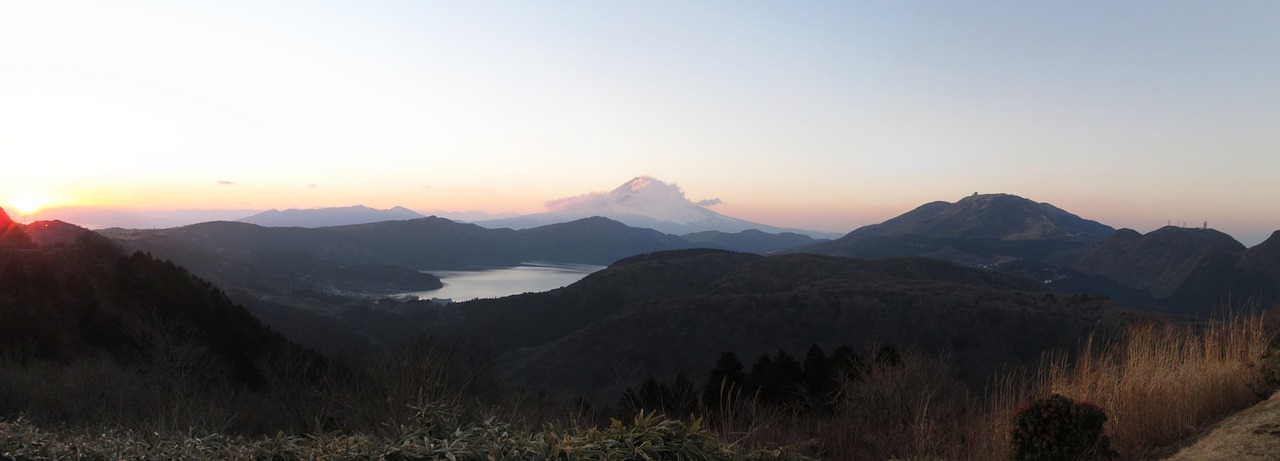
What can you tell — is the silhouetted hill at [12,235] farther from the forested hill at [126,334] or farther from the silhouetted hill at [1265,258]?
the silhouetted hill at [1265,258]

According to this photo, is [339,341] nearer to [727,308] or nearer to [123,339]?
[123,339]

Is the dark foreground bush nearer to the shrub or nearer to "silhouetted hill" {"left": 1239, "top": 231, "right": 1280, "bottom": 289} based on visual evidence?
the shrub

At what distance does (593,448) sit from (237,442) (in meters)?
1.49

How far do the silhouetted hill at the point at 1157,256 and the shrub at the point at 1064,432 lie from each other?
562ft

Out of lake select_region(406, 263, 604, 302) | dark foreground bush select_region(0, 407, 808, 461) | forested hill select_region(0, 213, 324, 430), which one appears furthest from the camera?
lake select_region(406, 263, 604, 302)

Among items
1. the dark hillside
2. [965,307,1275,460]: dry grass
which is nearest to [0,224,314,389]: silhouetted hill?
[965,307,1275,460]: dry grass

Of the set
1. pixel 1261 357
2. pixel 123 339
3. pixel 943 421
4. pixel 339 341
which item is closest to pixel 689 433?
pixel 943 421

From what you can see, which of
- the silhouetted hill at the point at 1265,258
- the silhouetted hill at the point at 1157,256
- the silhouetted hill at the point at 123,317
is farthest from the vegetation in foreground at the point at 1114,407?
the silhouetted hill at the point at 1157,256

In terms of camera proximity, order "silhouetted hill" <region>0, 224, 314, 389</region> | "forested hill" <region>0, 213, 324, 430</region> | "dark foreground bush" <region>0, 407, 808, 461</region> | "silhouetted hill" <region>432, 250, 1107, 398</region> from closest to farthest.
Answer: "dark foreground bush" <region>0, 407, 808, 461</region>
"forested hill" <region>0, 213, 324, 430</region>
"silhouetted hill" <region>0, 224, 314, 389</region>
"silhouetted hill" <region>432, 250, 1107, 398</region>

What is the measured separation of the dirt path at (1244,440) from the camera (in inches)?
136

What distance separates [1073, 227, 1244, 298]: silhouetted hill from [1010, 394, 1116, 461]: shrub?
171446mm

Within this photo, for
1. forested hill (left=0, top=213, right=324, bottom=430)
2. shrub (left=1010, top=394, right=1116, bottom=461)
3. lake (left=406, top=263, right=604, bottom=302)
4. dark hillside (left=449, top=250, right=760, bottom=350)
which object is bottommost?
lake (left=406, top=263, right=604, bottom=302)

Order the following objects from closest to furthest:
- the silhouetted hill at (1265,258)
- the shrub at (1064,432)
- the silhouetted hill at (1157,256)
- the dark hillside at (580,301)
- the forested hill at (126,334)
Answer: the shrub at (1064,432) < the forested hill at (126,334) < the dark hillside at (580,301) < the silhouetted hill at (1265,258) < the silhouetted hill at (1157,256)

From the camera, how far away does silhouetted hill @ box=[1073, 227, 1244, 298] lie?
143 meters
